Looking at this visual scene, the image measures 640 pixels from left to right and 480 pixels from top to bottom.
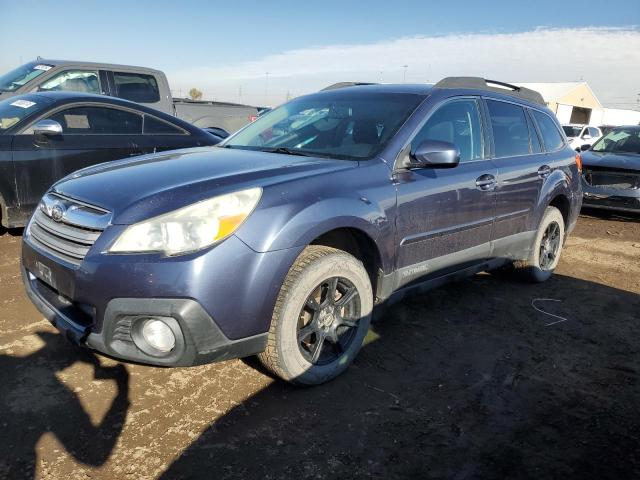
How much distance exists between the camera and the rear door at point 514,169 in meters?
4.04

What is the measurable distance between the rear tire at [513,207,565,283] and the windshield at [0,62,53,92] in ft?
22.8

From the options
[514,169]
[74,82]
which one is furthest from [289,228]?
[74,82]

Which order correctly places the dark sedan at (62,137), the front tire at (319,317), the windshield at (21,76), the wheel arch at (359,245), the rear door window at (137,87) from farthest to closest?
the rear door window at (137,87), the windshield at (21,76), the dark sedan at (62,137), the wheel arch at (359,245), the front tire at (319,317)

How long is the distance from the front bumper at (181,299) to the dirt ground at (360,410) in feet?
1.24

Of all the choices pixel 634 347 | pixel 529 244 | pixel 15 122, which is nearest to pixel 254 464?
pixel 634 347

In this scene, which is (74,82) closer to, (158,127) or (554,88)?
(158,127)

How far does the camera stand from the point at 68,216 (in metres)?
2.62

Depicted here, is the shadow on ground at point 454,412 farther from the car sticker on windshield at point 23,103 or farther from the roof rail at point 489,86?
the car sticker on windshield at point 23,103

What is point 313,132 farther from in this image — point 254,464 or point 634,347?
point 634,347

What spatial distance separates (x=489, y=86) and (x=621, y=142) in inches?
256

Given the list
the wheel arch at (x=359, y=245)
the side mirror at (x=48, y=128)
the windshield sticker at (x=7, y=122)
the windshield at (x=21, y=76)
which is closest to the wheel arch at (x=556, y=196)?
the wheel arch at (x=359, y=245)

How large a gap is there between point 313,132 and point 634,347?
8.95 ft

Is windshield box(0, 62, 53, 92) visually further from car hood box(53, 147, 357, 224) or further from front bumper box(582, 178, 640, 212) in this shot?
front bumper box(582, 178, 640, 212)

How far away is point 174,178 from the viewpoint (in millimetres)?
2684
